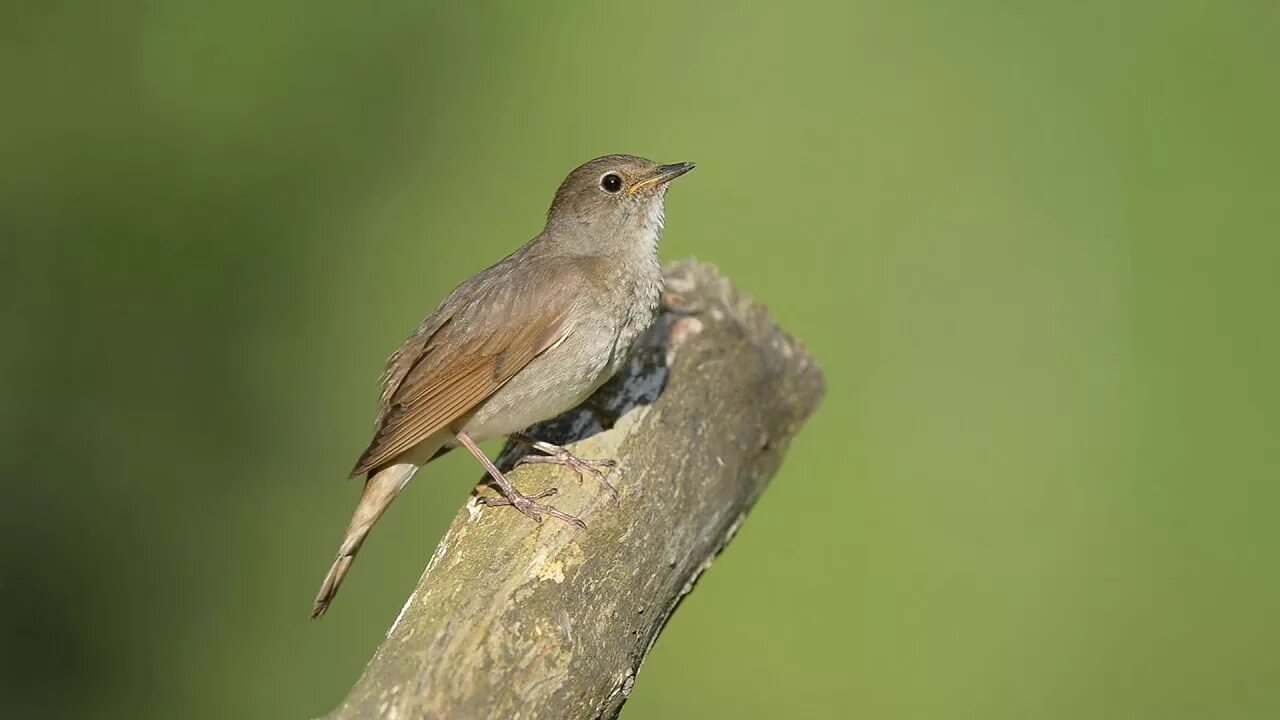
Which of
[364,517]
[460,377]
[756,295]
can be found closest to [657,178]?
[460,377]

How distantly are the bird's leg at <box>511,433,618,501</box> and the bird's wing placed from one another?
23cm

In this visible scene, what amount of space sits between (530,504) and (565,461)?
31 centimetres

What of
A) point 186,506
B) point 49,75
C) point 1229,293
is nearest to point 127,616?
point 186,506

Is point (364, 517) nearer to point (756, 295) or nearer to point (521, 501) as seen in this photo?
point (521, 501)

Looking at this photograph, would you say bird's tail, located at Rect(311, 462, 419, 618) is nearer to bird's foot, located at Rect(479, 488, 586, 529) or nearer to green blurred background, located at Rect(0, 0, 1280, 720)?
bird's foot, located at Rect(479, 488, 586, 529)

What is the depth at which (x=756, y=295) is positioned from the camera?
6.11m

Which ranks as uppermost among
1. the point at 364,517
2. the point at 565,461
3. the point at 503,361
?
the point at 503,361

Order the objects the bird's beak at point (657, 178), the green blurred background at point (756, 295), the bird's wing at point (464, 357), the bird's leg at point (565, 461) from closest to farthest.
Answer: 1. the bird's leg at point (565, 461)
2. the bird's wing at point (464, 357)
3. the bird's beak at point (657, 178)
4. the green blurred background at point (756, 295)

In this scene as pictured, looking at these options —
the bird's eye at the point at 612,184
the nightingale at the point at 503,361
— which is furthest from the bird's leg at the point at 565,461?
the bird's eye at the point at 612,184

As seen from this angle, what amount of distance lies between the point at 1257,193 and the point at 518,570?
4.70 metres

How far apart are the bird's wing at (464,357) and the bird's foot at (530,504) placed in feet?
1.11

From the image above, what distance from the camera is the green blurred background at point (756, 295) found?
5.55 meters

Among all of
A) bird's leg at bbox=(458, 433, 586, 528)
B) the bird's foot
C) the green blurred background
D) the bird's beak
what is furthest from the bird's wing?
the green blurred background

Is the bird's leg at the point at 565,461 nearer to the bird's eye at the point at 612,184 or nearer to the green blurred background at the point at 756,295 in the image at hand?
the bird's eye at the point at 612,184
